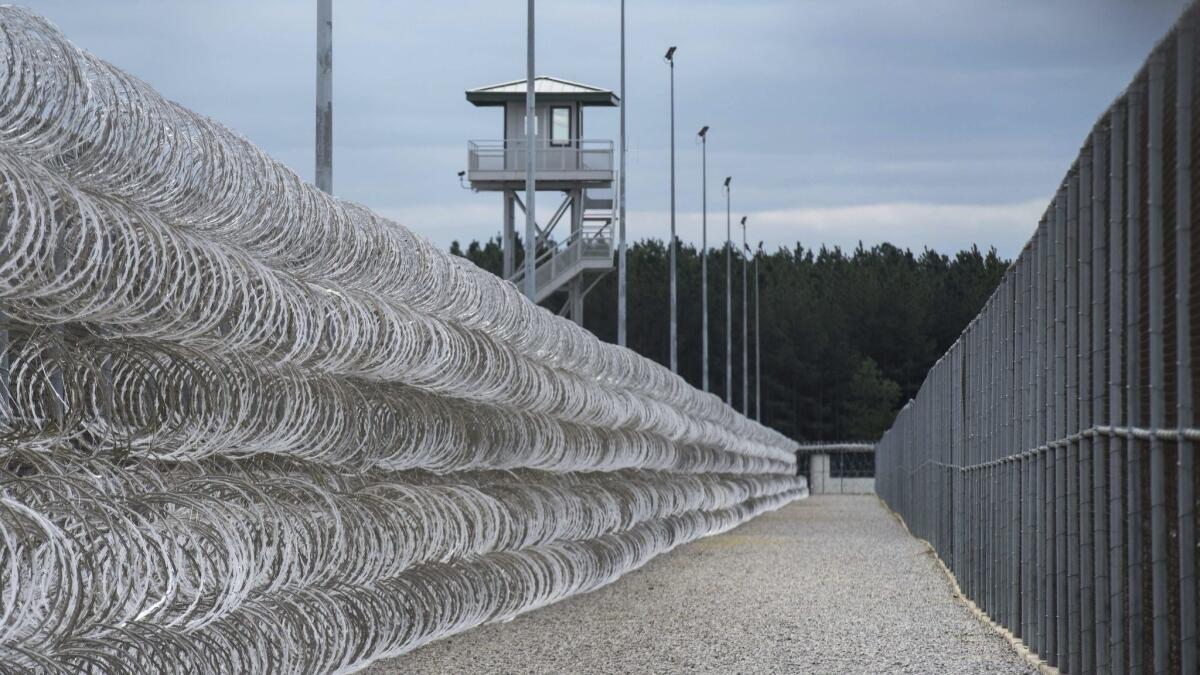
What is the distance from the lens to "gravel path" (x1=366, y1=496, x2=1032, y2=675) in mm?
10875

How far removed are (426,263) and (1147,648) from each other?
5051 mm

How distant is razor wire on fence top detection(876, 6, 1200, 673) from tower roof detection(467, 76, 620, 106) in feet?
104

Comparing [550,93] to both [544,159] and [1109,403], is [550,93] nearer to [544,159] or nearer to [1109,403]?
[544,159]

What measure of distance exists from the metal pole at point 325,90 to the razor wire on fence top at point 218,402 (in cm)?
336

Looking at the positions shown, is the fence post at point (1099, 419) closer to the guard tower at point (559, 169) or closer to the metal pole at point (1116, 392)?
the metal pole at point (1116, 392)

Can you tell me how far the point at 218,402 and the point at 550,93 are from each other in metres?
38.2

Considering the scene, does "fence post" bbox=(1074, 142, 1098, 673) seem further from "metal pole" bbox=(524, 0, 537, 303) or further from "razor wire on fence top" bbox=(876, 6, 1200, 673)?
"metal pole" bbox=(524, 0, 537, 303)

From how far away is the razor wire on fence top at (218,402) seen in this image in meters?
5.89

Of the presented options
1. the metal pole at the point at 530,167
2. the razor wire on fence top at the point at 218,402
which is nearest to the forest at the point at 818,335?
the metal pole at the point at 530,167

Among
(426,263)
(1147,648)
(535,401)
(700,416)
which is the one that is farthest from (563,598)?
(700,416)

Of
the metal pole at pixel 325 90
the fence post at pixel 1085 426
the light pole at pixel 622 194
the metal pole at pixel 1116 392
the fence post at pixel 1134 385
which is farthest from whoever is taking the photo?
the light pole at pixel 622 194

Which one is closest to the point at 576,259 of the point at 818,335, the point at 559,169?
the point at 559,169

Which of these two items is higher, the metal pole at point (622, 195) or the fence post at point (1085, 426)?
the metal pole at point (622, 195)

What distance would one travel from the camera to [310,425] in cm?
883
